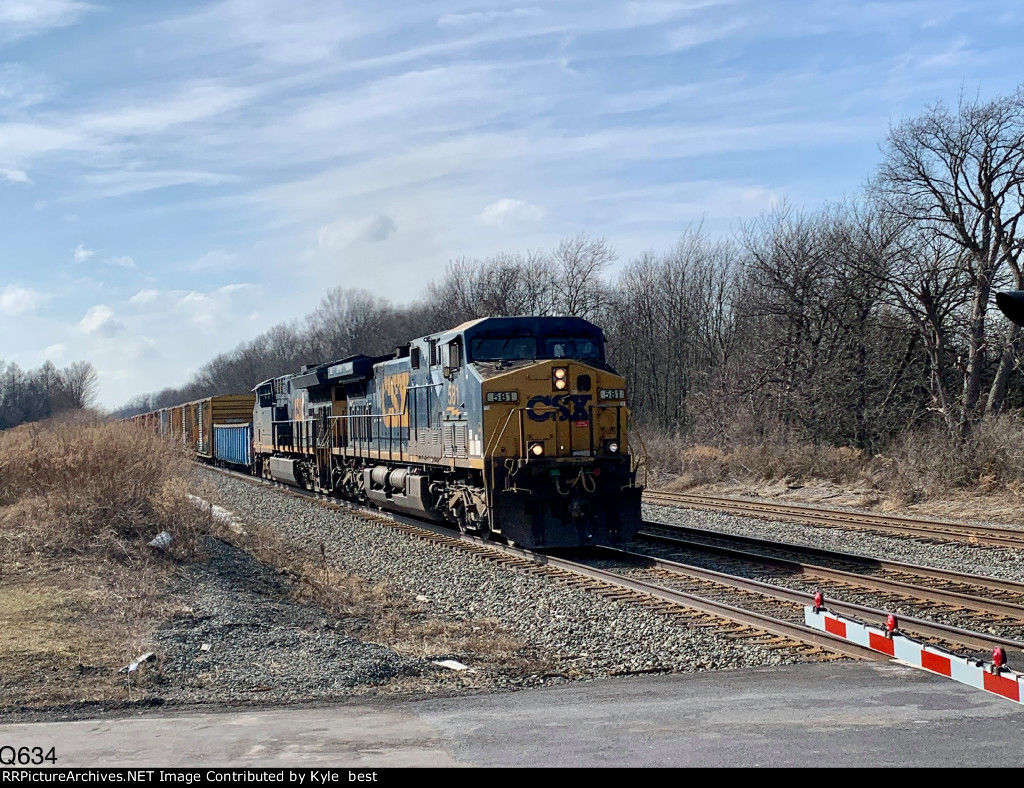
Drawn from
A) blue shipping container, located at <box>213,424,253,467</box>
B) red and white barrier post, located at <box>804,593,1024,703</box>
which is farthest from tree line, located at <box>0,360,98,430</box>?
red and white barrier post, located at <box>804,593,1024,703</box>

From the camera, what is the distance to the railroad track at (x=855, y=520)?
1439cm

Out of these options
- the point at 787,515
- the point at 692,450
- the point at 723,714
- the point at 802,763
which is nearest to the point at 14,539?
the point at 723,714

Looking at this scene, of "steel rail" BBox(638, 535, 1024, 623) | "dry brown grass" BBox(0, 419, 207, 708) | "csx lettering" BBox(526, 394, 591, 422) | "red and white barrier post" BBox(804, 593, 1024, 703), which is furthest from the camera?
"csx lettering" BBox(526, 394, 591, 422)

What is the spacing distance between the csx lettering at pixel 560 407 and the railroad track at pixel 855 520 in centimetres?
558

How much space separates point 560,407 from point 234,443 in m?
26.3

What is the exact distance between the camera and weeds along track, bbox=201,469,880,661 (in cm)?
794

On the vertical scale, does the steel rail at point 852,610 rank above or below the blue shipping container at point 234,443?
below

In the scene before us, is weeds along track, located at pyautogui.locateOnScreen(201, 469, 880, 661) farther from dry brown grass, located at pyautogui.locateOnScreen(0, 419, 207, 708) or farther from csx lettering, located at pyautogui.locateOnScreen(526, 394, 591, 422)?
dry brown grass, located at pyautogui.locateOnScreen(0, 419, 207, 708)

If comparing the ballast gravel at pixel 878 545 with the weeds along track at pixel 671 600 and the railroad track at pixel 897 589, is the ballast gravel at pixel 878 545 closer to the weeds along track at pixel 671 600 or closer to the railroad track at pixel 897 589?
the railroad track at pixel 897 589

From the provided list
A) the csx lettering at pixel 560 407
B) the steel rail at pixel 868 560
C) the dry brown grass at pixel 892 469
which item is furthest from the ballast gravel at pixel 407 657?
the dry brown grass at pixel 892 469

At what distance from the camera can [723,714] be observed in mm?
5785

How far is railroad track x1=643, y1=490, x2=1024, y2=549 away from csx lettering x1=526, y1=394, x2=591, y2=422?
558cm

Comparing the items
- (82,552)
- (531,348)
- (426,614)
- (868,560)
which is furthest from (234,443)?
(868,560)

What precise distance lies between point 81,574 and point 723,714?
843cm
